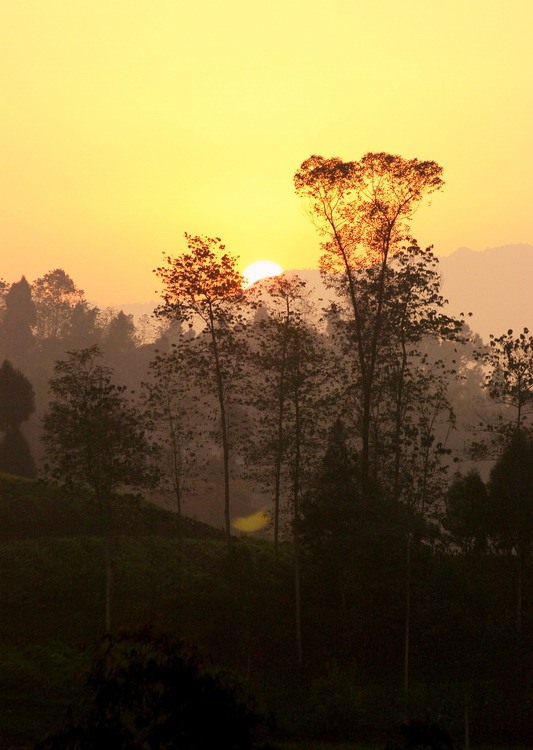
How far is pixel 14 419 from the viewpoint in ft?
217

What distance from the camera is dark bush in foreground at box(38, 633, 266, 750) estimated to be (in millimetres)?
11789

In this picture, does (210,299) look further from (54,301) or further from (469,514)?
(54,301)

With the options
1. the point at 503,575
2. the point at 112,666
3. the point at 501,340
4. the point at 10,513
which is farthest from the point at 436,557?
the point at 112,666

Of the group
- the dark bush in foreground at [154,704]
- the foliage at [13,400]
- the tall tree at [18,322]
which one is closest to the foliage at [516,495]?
the dark bush in foreground at [154,704]

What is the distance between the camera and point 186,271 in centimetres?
4238

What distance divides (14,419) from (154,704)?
5676cm

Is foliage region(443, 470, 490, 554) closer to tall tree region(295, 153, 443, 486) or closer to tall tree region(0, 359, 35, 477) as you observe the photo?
tall tree region(295, 153, 443, 486)

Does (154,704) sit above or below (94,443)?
below

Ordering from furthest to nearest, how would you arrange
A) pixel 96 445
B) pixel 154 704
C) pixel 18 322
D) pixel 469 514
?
pixel 18 322
pixel 469 514
pixel 96 445
pixel 154 704

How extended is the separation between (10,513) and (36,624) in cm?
1255

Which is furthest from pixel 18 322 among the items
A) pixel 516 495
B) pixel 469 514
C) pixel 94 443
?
pixel 516 495

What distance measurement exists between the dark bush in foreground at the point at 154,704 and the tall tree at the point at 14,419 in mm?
52263

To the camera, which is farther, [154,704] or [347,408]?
[347,408]

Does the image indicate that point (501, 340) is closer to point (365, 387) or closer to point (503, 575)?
point (365, 387)
